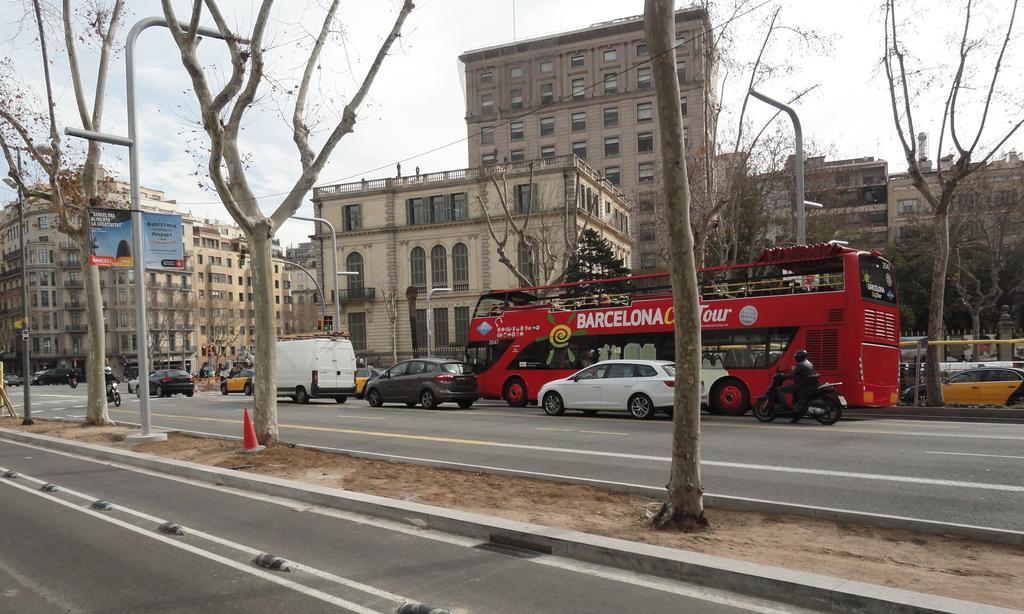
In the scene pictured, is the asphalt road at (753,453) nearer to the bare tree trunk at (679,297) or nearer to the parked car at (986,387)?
the bare tree trunk at (679,297)

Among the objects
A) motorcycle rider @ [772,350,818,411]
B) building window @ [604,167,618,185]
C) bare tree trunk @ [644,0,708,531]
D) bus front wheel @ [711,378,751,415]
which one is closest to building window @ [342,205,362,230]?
building window @ [604,167,618,185]

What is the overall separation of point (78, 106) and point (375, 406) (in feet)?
40.1

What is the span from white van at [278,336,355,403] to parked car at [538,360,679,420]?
9.99 meters

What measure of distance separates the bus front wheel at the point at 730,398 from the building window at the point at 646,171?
50.2m

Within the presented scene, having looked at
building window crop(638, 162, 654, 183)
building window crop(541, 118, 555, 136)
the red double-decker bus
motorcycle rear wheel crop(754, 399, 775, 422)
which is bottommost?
motorcycle rear wheel crop(754, 399, 775, 422)

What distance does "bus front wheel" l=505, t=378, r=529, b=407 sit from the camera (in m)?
23.5

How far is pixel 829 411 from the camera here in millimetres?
15695

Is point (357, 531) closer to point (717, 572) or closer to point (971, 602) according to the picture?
point (717, 572)

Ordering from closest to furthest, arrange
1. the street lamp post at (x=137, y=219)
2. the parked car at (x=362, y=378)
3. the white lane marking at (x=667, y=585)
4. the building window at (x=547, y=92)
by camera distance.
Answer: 1. the white lane marking at (x=667, y=585)
2. the street lamp post at (x=137, y=219)
3. the parked car at (x=362, y=378)
4. the building window at (x=547, y=92)

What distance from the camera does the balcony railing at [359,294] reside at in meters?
63.2

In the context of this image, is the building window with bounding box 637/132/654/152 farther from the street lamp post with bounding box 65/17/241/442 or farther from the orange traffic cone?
the orange traffic cone

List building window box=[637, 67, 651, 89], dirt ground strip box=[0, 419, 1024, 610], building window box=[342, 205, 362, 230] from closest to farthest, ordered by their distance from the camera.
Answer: dirt ground strip box=[0, 419, 1024, 610] → building window box=[342, 205, 362, 230] → building window box=[637, 67, 651, 89]

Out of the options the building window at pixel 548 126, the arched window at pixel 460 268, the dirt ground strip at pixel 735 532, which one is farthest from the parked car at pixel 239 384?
the building window at pixel 548 126

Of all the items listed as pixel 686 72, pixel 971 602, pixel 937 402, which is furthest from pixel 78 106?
pixel 686 72
